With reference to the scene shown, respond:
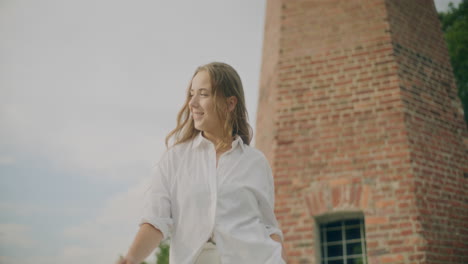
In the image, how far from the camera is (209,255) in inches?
61.6

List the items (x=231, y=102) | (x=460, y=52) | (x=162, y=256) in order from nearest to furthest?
(x=231, y=102)
(x=460, y=52)
(x=162, y=256)

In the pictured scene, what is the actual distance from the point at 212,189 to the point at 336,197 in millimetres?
4168

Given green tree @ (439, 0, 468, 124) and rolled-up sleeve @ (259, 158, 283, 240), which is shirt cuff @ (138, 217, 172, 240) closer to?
rolled-up sleeve @ (259, 158, 283, 240)

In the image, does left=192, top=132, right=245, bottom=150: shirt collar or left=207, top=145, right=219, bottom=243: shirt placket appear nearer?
left=207, top=145, right=219, bottom=243: shirt placket

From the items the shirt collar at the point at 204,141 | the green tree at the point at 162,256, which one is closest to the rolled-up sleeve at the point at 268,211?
the shirt collar at the point at 204,141

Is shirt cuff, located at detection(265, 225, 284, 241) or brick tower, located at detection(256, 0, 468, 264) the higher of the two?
brick tower, located at detection(256, 0, 468, 264)

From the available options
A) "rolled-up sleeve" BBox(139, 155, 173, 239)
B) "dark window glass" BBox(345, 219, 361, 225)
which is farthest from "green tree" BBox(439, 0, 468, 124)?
"rolled-up sleeve" BBox(139, 155, 173, 239)

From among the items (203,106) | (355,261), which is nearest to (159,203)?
(203,106)

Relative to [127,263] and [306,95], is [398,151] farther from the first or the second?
[127,263]

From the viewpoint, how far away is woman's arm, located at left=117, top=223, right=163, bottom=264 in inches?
57.0

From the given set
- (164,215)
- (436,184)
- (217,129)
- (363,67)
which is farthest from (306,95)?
(164,215)

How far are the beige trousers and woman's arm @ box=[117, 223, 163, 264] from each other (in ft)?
0.55

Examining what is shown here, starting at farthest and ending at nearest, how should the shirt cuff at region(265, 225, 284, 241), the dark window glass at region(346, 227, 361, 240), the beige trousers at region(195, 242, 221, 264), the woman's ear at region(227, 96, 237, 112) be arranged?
the dark window glass at region(346, 227, 361, 240) < the woman's ear at region(227, 96, 237, 112) < the shirt cuff at region(265, 225, 284, 241) < the beige trousers at region(195, 242, 221, 264)

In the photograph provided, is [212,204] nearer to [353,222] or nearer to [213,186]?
[213,186]
